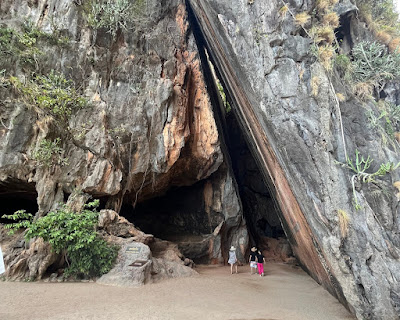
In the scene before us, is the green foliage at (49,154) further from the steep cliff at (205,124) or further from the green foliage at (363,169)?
the green foliage at (363,169)

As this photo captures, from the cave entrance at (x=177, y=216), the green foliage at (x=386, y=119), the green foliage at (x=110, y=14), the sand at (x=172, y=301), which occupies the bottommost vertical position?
A: the sand at (x=172, y=301)

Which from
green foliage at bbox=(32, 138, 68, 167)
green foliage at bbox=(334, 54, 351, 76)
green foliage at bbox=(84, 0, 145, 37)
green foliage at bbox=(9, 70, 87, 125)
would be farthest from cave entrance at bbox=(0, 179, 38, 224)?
green foliage at bbox=(334, 54, 351, 76)

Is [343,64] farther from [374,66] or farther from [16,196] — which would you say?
[16,196]

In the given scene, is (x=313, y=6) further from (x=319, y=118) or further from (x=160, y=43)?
(x=160, y=43)

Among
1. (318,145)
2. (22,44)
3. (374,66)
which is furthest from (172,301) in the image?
(22,44)

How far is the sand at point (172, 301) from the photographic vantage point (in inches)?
187

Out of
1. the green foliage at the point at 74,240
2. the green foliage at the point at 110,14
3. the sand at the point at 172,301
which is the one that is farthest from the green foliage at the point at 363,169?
the green foliage at the point at 110,14

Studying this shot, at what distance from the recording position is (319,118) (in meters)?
6.81

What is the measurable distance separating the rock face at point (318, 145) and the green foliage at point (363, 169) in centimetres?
14

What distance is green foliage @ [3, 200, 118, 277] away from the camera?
22.9 feet

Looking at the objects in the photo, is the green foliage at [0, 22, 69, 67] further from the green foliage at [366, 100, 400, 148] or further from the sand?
the green foliage at [366, 100, 400, 148]

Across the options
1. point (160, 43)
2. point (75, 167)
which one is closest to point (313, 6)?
point (160, 43)

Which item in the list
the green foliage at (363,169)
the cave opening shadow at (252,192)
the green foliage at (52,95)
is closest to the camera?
the green foliage at (363,169)

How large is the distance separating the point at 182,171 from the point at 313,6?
8.49 m
